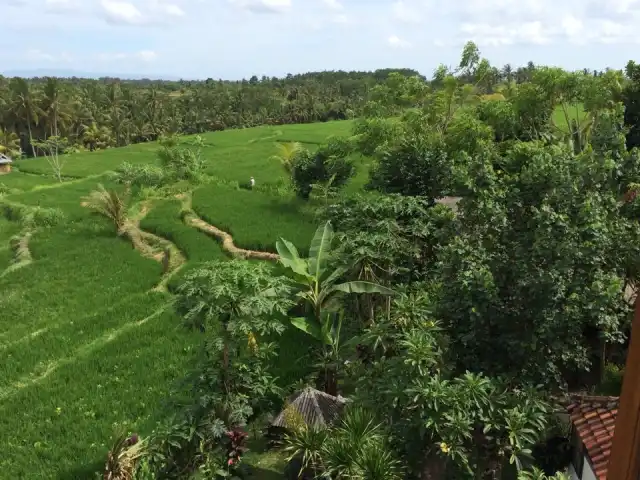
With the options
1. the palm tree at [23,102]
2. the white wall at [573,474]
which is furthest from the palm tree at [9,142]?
the white wall at [573,474]

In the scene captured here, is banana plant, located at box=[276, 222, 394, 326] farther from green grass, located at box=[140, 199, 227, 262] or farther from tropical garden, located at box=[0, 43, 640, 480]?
green grass, located at box=[140, 199, 227, 262]

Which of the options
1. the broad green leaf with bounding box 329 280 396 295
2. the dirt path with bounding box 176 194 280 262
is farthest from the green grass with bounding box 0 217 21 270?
the broad green leaf with bounding box 329 280 396 295

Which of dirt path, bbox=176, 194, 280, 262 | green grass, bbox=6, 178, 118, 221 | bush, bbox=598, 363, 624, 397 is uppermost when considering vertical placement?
bush, bbox=598, 363, 624, 397

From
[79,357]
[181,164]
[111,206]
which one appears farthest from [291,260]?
[181,164]

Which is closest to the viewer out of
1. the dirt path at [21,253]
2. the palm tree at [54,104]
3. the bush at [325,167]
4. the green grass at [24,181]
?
the dirt path at [21,253]

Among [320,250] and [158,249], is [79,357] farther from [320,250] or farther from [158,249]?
[158,249]

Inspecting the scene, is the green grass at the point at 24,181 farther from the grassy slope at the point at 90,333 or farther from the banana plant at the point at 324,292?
the banana plant at the point at 324,292
